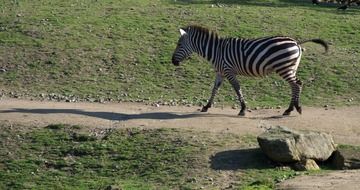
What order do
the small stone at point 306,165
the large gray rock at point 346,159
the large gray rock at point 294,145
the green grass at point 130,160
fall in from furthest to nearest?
the large gray rock at point 346,159 → the small stone at point 306,165 → the large gray rock at point 294,145 → the green grass at point 130,160

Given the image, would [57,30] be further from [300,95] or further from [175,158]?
[175,158]

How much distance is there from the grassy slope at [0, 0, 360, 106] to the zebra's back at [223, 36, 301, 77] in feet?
4.11

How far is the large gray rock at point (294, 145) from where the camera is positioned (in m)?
14.7

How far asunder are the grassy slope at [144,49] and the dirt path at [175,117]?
92cm

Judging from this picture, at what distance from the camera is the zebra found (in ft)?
59.4

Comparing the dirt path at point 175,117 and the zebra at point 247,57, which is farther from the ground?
the zebra at point 247,57

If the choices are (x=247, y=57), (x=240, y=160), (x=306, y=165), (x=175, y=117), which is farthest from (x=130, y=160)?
(x=247, y=57)

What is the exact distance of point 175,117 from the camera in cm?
1748

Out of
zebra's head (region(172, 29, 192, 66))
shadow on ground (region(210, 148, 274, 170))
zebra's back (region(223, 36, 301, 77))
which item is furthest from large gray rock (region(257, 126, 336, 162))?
zebra's head (region(172, 29, 192, 66))

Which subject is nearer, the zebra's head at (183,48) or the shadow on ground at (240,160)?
the shadow on ground at (240,160)

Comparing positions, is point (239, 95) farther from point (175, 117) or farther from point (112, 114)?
point (112, 114)

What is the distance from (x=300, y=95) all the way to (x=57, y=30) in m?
6.74

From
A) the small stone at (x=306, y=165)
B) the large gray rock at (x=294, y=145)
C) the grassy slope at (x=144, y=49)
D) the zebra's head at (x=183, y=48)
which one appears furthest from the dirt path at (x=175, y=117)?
the small stone at (x=306, y=165)

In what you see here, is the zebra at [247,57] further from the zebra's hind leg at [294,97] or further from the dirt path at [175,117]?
the dirt path at [175,117]
